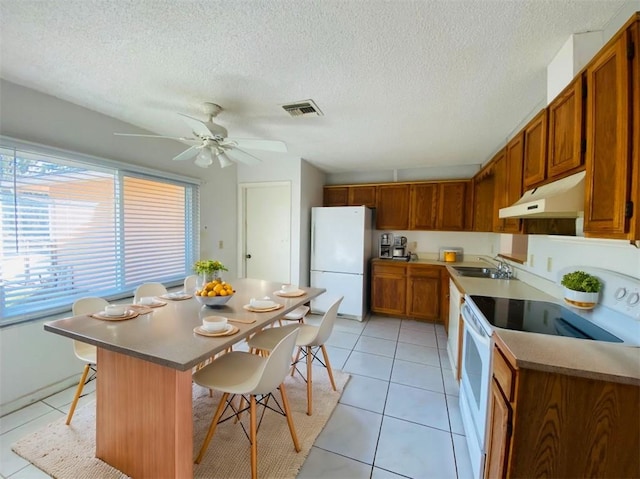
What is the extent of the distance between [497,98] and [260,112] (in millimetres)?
1895

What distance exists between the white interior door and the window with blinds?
118 cm

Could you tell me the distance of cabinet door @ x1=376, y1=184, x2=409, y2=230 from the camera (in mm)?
4258

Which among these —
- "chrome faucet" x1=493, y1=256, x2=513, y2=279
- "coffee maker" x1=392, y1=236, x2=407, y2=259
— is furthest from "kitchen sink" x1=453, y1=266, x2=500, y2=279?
"coffee maker" x1=392, y1=236, x2=407, y2=259

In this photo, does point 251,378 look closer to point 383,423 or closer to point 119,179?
point 383,423

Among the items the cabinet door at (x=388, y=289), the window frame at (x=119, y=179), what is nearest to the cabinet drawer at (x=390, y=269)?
the cabinet door at (x=388, y=289)

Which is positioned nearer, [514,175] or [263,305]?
[263,305]

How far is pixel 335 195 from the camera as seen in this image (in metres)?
4.63

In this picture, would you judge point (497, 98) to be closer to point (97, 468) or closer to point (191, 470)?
point (191, 470)

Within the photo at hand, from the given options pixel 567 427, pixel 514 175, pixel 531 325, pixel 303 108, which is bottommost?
pixel 567 427

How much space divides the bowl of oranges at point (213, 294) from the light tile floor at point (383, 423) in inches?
44.2

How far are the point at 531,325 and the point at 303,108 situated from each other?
2.16 metres

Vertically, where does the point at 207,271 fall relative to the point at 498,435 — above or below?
above

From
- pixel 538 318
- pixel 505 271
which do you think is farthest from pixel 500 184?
pixel 538 318

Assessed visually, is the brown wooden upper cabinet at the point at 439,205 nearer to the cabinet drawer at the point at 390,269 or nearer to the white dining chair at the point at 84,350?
the cabinet drawer at the point at 390,269
